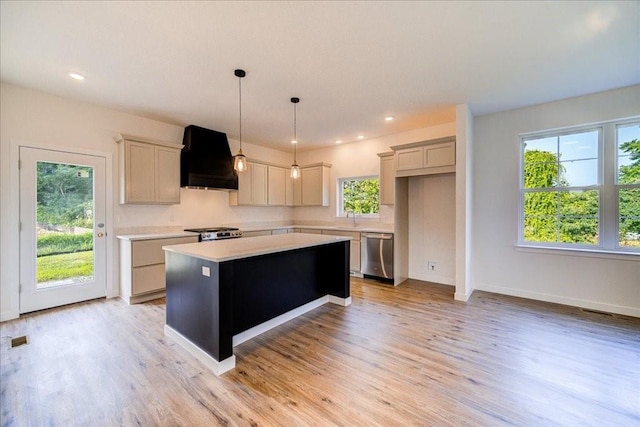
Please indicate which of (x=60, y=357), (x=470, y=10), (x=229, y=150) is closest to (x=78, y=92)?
(x=229, y=150)

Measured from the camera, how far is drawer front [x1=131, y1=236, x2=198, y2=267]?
3661 mm

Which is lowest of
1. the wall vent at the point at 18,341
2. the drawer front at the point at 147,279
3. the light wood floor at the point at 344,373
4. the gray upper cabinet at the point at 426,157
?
the light wood floor at the point at 344,373

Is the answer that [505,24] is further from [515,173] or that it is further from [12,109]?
[12,109]

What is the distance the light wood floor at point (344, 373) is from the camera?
5.65 ft

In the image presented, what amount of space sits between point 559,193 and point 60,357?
601 centimetres

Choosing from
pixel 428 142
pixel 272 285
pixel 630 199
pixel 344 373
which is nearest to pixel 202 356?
pixel 272 285

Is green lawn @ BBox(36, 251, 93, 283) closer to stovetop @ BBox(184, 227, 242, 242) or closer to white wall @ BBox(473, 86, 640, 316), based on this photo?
stovetop @ BBox(184, 227, 242, 242)

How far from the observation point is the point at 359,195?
5.81 m

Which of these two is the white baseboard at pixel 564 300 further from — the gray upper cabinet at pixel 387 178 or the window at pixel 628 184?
the gray upper cabinet at pixel 387 178

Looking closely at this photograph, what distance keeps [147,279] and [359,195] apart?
408cm

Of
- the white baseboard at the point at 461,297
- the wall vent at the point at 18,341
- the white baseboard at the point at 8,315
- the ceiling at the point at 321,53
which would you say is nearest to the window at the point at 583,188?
the ceiling at the point at 321,53

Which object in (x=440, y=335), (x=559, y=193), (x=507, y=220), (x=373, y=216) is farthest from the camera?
(x=373, y=216)

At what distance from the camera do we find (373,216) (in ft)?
18.2

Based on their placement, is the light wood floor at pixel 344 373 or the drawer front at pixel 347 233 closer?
the light wood floor at pixel 344 373
